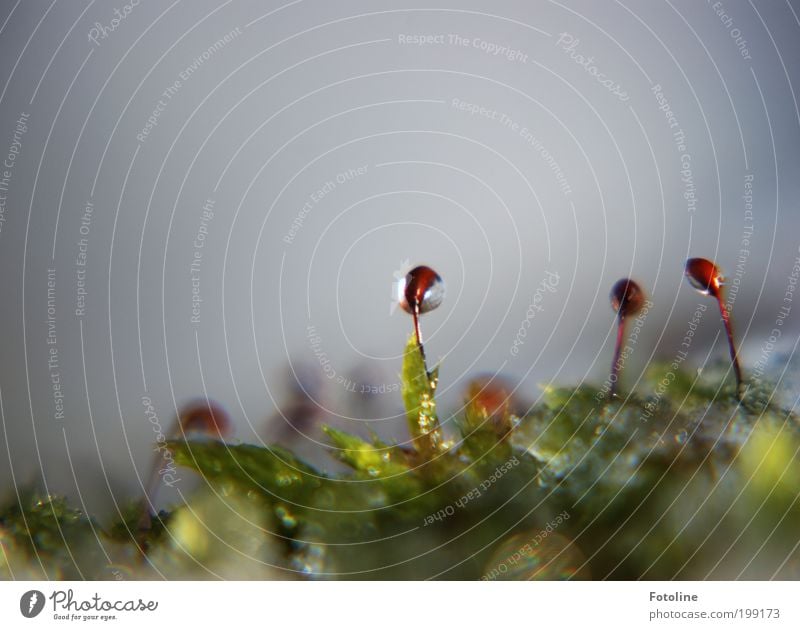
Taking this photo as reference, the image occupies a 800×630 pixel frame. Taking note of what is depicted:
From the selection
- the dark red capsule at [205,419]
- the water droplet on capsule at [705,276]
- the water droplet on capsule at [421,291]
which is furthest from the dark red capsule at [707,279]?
the dark red capsule at [205,419]

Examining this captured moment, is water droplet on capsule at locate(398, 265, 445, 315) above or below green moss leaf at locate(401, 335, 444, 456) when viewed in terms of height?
above

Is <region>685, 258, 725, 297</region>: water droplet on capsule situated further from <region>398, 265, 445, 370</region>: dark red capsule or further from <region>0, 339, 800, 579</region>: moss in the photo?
<region>398, 265, 445, 370</region>: dark red capsule

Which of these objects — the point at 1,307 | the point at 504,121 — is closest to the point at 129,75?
the point at 1,307

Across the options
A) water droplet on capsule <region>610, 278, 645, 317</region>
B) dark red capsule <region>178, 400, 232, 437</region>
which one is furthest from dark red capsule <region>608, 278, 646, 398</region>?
dark red capsule <region>178, 400, 232, 437</region>

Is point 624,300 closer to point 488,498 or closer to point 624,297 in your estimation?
point 624,297
